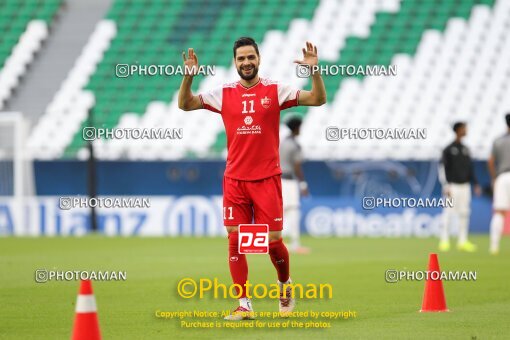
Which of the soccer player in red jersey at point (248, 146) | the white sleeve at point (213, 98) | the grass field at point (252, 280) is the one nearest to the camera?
the grass field at point (252, 280)

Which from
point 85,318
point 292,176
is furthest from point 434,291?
point 292,176

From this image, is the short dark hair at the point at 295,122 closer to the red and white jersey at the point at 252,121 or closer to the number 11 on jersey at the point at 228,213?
the red and white jersey at the point at 252,121

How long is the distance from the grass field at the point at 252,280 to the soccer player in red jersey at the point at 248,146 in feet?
2.58

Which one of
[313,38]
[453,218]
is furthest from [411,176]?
[313,38]

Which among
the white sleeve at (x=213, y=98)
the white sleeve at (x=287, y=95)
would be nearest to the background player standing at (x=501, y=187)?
the white sleeve at (x=287, y=95)

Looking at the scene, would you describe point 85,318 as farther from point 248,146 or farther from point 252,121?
point 252,121

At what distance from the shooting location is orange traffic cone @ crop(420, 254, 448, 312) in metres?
10.0

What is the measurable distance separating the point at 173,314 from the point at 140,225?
54.8ft

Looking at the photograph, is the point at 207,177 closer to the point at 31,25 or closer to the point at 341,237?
the point at 341,237

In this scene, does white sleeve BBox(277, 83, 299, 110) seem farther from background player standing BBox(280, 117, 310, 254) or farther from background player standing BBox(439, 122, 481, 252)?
background player standing BBox(439, 122, 481, 252)

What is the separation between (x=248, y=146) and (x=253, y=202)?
0.49 meters

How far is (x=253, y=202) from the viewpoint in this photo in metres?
9.77

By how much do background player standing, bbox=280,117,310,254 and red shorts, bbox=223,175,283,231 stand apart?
938 centimetres

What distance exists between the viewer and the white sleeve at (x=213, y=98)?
9.80m
